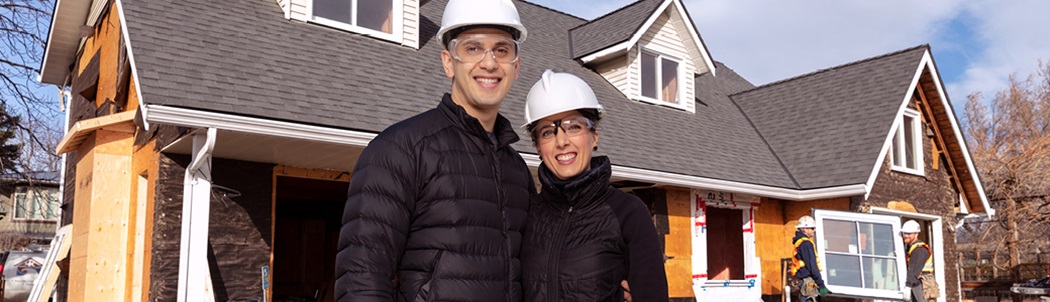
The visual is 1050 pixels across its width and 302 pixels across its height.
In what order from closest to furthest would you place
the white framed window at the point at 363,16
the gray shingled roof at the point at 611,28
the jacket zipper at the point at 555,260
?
the jacket zipper at the point at 555,260 < the white framed window at the point at 363,16 < the gray shingled roof at the point at 611,28

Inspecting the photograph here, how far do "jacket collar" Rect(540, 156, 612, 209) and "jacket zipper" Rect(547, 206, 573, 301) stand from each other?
49 millimetres

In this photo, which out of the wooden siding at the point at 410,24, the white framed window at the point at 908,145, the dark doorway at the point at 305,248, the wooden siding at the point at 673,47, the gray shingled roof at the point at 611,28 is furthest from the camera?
the white framed window at the point at 908,145

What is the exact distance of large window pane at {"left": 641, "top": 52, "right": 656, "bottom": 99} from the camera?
47.9 ft

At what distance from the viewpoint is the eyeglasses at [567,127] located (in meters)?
3.29

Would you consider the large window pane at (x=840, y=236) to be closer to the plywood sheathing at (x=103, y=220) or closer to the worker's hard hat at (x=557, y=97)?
the plywood sheathing at (x=103, y=220)

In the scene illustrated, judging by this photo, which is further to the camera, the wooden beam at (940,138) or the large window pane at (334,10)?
the wooden beam at (940,138)

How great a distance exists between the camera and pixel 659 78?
48.0ft

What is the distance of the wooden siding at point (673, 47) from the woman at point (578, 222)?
1101 cm

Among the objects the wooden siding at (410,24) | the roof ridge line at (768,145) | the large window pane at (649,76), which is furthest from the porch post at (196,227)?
the roof ridge line at (768,145)

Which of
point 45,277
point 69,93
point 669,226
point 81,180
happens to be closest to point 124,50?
point 81,180

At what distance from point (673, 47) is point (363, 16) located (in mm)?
6004

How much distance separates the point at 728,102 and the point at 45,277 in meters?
12.8

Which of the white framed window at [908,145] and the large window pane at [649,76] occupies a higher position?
the large window pane at [649,76]

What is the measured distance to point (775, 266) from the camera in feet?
46.8
